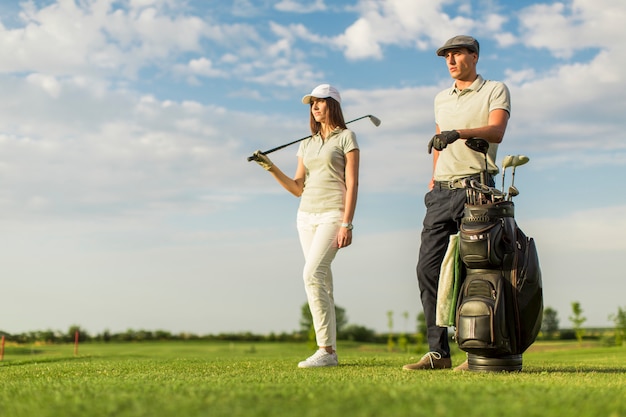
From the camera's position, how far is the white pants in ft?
24.3

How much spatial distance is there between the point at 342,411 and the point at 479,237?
2.88m

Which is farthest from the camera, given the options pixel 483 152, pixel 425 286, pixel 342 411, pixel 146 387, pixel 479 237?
pixel 425 286

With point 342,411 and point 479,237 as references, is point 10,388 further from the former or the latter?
point 479,237

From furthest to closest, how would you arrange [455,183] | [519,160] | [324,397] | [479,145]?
[455,183] < [479,145] < [519,160] < [324,397]

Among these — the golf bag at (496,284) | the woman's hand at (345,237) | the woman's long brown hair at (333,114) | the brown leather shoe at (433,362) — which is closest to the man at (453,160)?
the brown leather shoe at (433,362)

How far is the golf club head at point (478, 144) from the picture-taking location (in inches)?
260

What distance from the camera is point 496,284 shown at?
6.20 metres

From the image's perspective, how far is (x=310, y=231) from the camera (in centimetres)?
759

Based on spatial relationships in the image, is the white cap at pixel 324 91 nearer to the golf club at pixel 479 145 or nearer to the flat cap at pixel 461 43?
the flat cap at pixel 461 43

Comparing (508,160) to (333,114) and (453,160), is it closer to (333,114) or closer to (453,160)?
(453,160)

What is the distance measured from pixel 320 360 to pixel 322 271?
87 centimetres

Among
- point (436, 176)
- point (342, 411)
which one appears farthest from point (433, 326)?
point (342, 411)

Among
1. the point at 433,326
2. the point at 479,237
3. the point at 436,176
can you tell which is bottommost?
the point at 433,326

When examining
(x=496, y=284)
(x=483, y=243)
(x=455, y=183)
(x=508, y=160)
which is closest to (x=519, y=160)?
(x=508, y=160)
